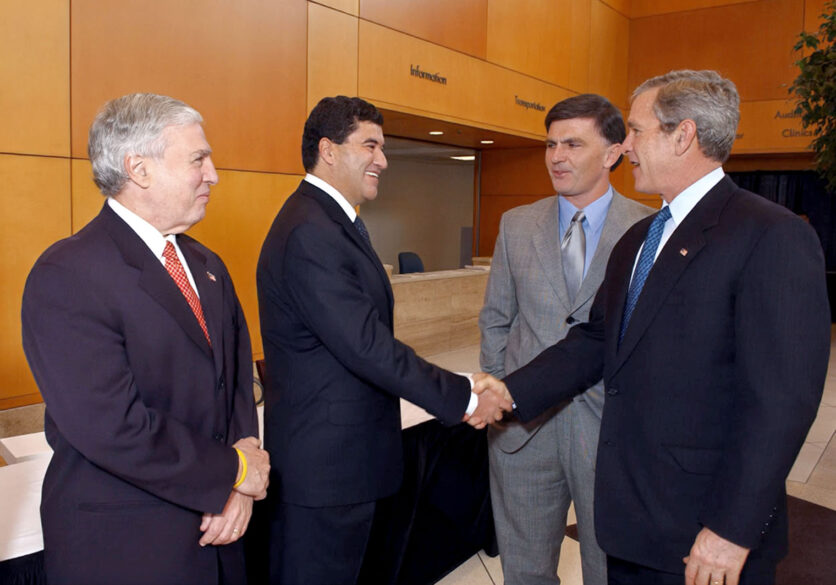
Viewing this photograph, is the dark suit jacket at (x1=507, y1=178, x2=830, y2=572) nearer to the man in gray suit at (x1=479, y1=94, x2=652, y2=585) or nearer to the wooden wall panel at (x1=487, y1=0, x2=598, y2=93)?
the man in gray suit at (x1=479, y1=94, x2=652, y2=585)

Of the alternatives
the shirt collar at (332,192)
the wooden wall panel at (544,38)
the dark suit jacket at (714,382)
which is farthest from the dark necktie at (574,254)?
the wooden wall panel at (544,38)

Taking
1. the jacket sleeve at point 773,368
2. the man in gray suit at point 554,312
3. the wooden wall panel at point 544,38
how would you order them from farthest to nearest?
the wooden wall panel at point 544,38, the man in gray suit at point 554,312, the jacket sleeve at point 773,368

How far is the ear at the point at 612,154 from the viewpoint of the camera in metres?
2.38

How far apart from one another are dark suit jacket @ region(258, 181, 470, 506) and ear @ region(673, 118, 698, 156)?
0.88 meters

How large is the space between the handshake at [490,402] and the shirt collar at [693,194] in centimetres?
82

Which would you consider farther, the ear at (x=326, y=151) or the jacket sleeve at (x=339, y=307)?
the ear at (x=326, y=151)

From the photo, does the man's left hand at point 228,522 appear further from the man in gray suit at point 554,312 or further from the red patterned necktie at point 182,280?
the man in gray suit at point 554,312

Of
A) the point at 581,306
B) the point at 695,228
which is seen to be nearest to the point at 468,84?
the point at 581,306

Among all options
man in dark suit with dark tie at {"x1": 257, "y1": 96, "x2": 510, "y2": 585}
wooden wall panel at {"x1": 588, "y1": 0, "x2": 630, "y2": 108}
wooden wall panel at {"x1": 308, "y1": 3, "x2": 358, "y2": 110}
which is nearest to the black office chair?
wooden wall panel at {"x1": 308, "y1": 3, "x2": 358, "y2": 110}

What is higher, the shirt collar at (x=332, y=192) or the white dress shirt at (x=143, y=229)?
the shirt collar at (x=332, y=192)

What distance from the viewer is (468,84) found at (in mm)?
8398

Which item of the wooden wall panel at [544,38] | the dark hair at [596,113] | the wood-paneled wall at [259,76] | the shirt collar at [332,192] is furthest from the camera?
the wooden wall panel at [544,38]

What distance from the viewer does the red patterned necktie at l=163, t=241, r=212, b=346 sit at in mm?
1634

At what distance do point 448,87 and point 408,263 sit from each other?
2183 millimetres
